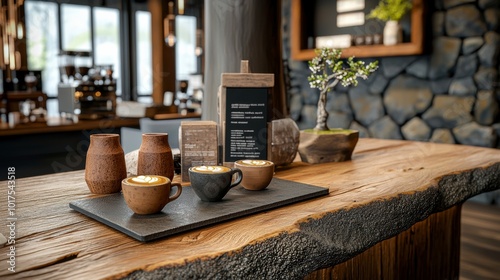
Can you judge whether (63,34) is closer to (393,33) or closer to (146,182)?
(393,33)

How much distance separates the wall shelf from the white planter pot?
8 cm

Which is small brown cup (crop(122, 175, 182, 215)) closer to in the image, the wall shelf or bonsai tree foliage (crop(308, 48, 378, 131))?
bonsai tree foliage (crop(308, 48, 378, 131))

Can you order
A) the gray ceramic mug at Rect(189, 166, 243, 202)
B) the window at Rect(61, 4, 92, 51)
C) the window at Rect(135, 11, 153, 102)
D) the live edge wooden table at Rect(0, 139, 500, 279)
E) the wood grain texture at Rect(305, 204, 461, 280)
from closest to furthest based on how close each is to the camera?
the live edge wooden table at Rect(0, 139, 500, 279)
the gray ceramic mug at Rect(189, 166, 243, 202)
the wood grain texture at Rect(305, 204, 461, 280)
the window at Rect(61, 4, 92, 51)
the window at Rect(135, 11, 153, 102)

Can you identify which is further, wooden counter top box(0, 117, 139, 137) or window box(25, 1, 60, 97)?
window box(25, 1, 60, 97)

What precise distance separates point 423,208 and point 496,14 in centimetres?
294

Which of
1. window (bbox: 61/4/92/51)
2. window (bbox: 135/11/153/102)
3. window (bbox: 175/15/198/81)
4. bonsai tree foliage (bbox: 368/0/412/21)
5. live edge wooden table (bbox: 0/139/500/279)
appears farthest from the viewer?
window (bbox: 175/15/198/81)

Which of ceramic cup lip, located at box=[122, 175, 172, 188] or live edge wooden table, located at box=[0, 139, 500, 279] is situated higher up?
ceramic cup lip, located at box=[122, 175, 172, 188]

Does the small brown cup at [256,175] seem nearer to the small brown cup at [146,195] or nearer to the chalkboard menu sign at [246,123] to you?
the chalkboard menu sign at [246,123]

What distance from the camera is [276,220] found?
3.67 feet

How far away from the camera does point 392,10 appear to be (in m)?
4.09

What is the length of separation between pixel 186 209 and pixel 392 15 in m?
3.51

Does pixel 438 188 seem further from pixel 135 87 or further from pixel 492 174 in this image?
pixel 135 87

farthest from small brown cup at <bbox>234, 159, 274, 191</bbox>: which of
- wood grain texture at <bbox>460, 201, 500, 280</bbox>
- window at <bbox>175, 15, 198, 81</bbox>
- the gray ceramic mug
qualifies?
window at <bbox>175, 15, 198, 81</bbox>

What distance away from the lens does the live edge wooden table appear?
869 mm
